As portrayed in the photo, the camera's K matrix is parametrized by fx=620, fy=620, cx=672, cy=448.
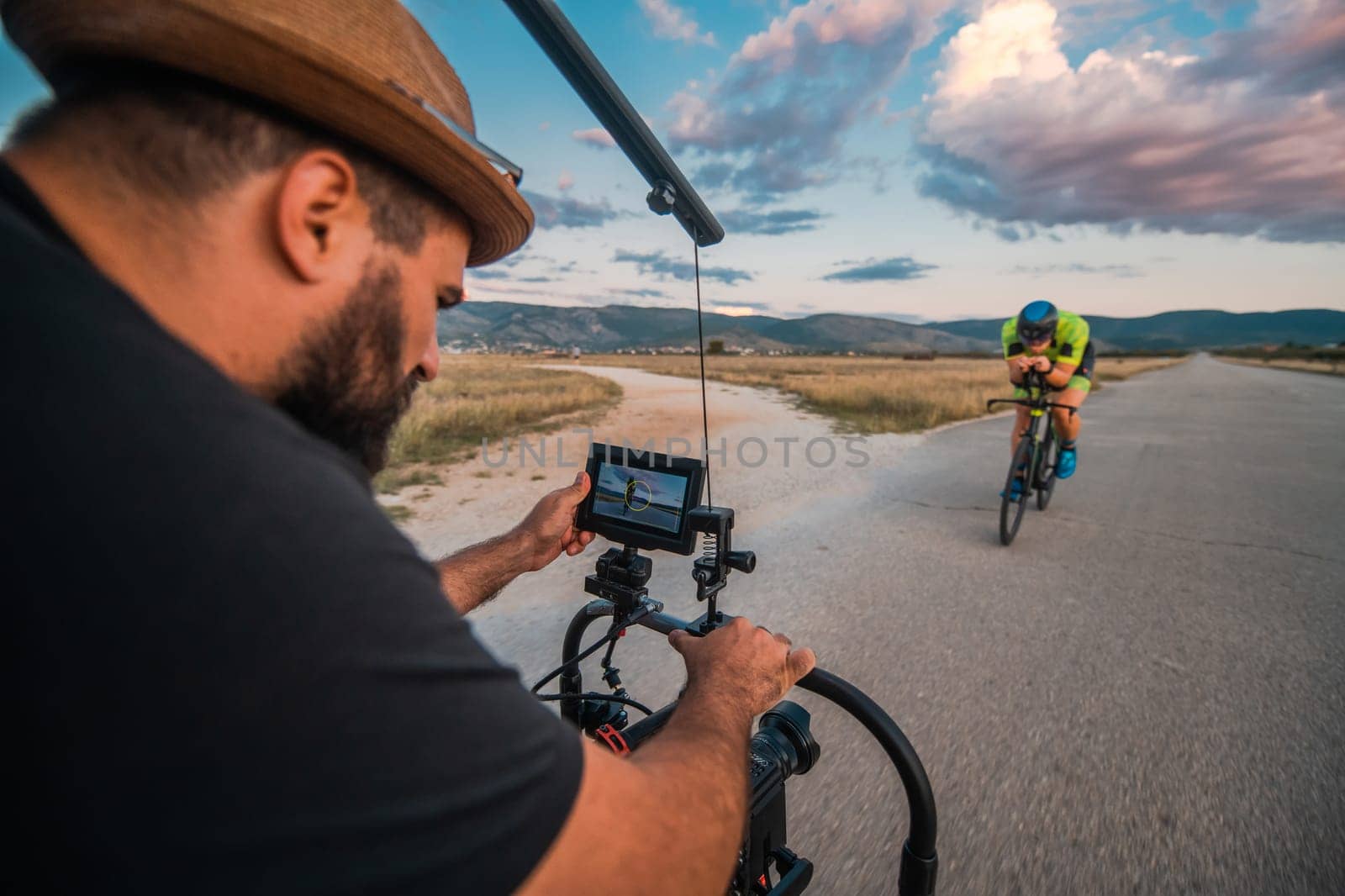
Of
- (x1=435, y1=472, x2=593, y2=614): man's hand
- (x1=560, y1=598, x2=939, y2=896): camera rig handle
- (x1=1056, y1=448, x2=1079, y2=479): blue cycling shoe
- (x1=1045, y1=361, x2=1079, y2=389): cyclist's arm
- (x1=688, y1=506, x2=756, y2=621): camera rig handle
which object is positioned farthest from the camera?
(x1=1056, y1=448, x2=1079, y2=479): blue cycling shoe

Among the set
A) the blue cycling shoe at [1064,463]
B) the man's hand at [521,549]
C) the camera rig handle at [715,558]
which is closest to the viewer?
the camera rig handle at [715,558]

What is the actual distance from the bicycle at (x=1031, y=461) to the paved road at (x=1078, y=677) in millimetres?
221

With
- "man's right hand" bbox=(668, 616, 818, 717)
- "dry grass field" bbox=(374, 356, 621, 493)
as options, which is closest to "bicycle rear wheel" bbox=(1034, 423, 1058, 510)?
"man's right hand" bbox=(668, 616, 818, 717)

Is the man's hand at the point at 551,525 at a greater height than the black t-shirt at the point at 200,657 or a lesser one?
lesser

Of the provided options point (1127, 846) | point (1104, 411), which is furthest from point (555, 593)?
point (1104, 411)

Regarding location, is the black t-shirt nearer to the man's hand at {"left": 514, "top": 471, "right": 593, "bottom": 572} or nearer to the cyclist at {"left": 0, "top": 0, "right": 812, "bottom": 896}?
the cyclist at {"left": 0, "top": 0, "right": 812, "bottom": 896}

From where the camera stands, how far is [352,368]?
811 millimetres

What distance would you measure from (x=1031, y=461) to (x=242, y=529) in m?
5.91

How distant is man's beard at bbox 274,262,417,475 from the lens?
760 millimetres

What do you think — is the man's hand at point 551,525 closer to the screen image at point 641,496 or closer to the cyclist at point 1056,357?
the screen image at point 641,496

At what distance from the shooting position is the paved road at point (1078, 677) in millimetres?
2055

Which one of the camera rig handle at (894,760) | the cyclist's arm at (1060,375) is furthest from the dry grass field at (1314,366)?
the camera rig handle at (894,760)

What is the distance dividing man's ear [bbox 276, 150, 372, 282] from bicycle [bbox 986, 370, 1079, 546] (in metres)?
4.99

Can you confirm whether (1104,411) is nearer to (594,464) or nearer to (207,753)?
(594,464)
